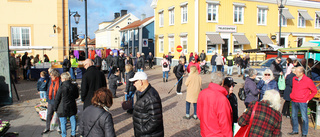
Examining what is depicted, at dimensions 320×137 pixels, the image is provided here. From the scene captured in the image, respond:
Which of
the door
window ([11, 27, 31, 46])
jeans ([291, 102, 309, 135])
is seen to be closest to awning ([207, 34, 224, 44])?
the door

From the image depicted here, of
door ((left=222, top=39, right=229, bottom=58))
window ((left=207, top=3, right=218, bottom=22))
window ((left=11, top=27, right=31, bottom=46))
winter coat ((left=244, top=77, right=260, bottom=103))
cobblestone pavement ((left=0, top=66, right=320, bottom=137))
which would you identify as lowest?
cobblestone pavement ((left=0, top=66, right=320, bottom=137))

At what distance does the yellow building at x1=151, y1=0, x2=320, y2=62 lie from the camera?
955 inches

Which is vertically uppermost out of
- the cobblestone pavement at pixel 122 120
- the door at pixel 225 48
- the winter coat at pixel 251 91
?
the door at pixel 225 48

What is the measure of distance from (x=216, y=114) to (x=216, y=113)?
0.6 inches

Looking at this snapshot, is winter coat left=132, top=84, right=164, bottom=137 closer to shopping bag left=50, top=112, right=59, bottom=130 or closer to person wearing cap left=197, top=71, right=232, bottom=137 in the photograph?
person wearing cap left=197, top=71, right=232, bottom=137

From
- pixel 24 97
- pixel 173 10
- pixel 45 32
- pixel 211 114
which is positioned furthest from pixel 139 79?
pixel 173 10

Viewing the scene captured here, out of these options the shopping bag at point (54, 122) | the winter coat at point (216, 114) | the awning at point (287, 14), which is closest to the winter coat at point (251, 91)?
the winter coat at point (216, 114)

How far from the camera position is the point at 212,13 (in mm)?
24500

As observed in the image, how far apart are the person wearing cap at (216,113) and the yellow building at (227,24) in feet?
66.9

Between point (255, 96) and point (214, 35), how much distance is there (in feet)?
63.1

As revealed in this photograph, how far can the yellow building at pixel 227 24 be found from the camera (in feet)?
79.6

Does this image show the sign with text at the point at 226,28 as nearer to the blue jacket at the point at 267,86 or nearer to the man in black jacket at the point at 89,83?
the blue jacket at the point at 267,86

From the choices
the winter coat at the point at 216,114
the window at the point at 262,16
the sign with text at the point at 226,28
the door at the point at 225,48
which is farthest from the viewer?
the window at the point at 262,16

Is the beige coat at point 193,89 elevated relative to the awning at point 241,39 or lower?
lower
